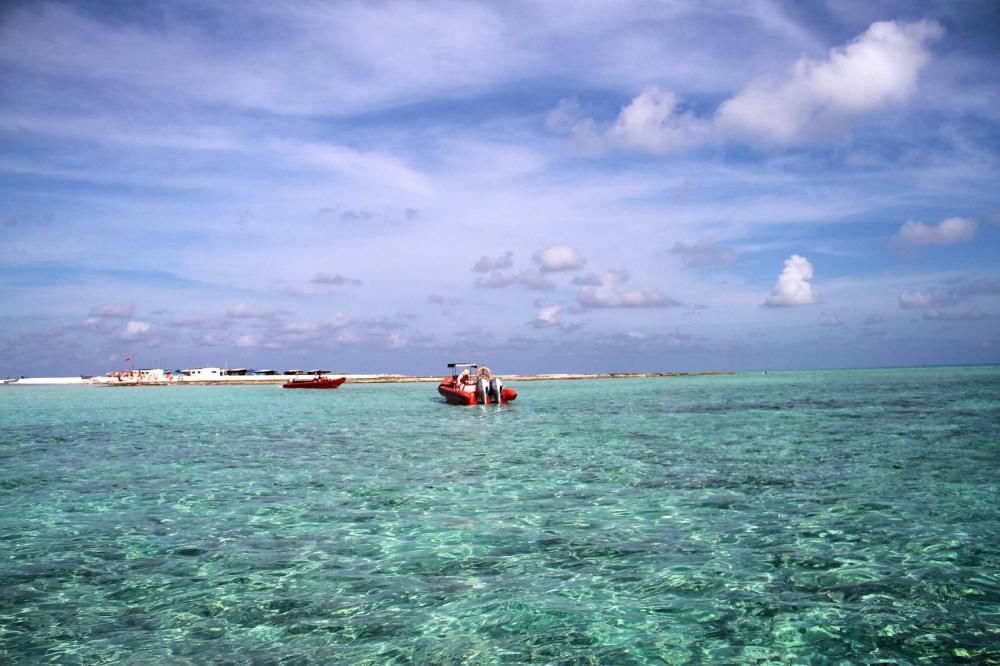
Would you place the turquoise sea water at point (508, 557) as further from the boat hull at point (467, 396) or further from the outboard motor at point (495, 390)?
the outboard motor at point (495, 390)

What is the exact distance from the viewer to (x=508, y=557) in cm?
1003

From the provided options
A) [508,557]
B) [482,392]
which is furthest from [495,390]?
[508,557]

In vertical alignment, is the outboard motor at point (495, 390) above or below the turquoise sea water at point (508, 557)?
above

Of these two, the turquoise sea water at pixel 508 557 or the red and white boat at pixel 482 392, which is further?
the red and white boat at pixel 482 392

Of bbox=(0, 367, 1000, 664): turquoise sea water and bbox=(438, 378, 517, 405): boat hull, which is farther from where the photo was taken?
bbox=(438, 378, 517, 405): boat hull

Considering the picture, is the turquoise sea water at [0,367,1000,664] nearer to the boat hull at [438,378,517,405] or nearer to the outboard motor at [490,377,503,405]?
the boat hull at [438,378,517,405]

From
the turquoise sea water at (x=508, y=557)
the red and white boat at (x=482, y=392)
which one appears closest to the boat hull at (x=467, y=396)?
the red and white boat at (x=482, y=392)

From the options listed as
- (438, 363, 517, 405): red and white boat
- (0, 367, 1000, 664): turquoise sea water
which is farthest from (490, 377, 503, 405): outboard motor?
(0, 367, 1000, 664): turquoise sea water

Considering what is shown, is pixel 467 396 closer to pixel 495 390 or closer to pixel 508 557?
pixel 495 390

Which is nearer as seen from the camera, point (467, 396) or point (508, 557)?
point (508, 557)

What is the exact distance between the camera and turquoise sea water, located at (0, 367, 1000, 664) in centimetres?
706

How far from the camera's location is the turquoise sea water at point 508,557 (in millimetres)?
7059

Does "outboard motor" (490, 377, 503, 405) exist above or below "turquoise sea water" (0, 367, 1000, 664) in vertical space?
above

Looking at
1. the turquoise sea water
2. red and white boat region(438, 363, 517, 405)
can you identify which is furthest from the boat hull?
the turquoise sea water
